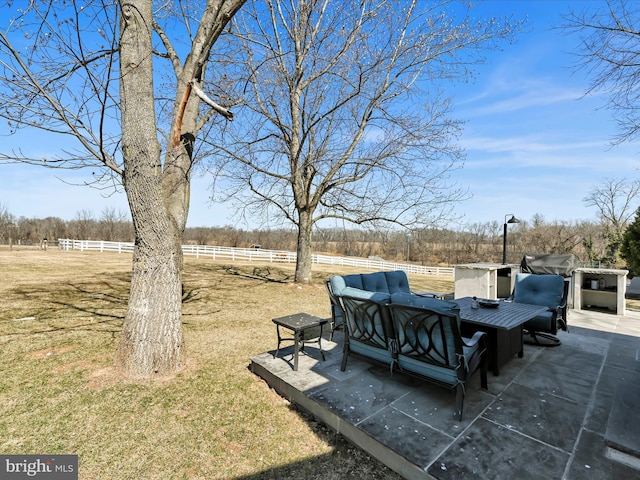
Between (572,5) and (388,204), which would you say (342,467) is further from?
(572,5)

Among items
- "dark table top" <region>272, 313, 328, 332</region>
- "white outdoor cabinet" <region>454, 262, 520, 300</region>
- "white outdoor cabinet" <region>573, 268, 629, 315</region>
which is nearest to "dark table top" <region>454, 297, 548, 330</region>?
"dark table top" <region>272, 313, 328, 332</region>

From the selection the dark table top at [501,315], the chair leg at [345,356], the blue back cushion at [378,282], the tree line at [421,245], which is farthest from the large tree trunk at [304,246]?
the tree line at [421,245]

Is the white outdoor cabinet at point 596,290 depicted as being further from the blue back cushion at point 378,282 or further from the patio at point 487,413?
the blue back cushion at point 378,282

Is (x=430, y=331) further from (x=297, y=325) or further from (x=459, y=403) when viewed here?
(x=297, y=325)

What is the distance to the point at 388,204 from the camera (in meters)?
9.37

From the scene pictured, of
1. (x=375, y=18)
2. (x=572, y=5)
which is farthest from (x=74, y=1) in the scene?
(x=572, y=5)

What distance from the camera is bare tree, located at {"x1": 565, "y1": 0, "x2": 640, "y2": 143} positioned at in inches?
216

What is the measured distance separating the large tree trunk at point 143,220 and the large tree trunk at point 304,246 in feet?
21.1

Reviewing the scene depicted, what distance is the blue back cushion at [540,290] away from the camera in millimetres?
4535

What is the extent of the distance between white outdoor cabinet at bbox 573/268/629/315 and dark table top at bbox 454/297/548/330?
13.1 feet

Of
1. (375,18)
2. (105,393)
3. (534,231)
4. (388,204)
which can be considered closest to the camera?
(105,393)

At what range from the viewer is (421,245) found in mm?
20641

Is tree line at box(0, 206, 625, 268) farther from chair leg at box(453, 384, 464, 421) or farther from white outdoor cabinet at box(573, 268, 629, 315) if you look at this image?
chair leg at box(453, 384, 464, 421)

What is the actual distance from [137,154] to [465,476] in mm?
4210
